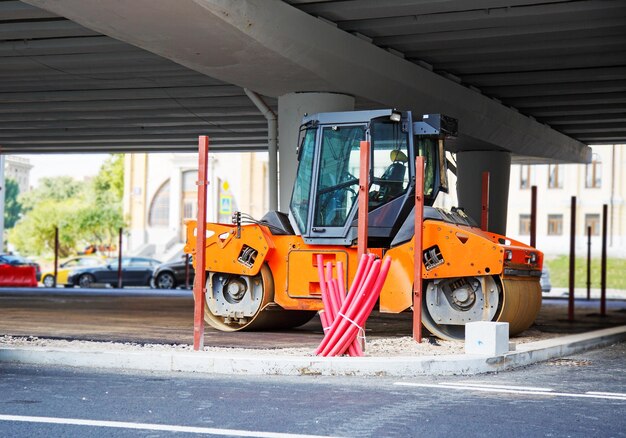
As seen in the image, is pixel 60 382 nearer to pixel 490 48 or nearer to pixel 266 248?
pixel 266 248

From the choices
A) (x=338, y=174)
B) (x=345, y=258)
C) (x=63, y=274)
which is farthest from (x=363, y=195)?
(x=63, y=274)

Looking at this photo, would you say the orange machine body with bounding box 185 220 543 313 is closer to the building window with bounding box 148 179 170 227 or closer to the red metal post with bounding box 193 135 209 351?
the red metal post with bounding box 193 135 209 351

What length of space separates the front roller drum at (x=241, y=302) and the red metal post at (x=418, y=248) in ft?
9.56

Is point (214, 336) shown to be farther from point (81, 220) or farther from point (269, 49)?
point (81, 220)

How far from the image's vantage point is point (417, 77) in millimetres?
22375

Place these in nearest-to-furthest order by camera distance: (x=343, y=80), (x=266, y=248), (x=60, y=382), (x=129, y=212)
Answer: (x=60, y=382)
(x=266, y=248)
(x=343, y=80)
(x=129, y=212)

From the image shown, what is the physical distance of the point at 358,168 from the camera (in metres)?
15.8

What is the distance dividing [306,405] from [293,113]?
12396 millimetres

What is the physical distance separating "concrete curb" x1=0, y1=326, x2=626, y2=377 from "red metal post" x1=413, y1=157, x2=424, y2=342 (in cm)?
180

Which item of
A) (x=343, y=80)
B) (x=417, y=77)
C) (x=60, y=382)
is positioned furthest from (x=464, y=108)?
(x=60, y=382)

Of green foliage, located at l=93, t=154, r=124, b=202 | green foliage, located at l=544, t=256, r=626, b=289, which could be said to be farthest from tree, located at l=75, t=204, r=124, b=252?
green foliage, located at l=544, t=256, r=626, b=289

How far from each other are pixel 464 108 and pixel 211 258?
35.4ft

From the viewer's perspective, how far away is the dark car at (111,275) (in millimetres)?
43750

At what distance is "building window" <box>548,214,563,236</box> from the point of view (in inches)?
2621
